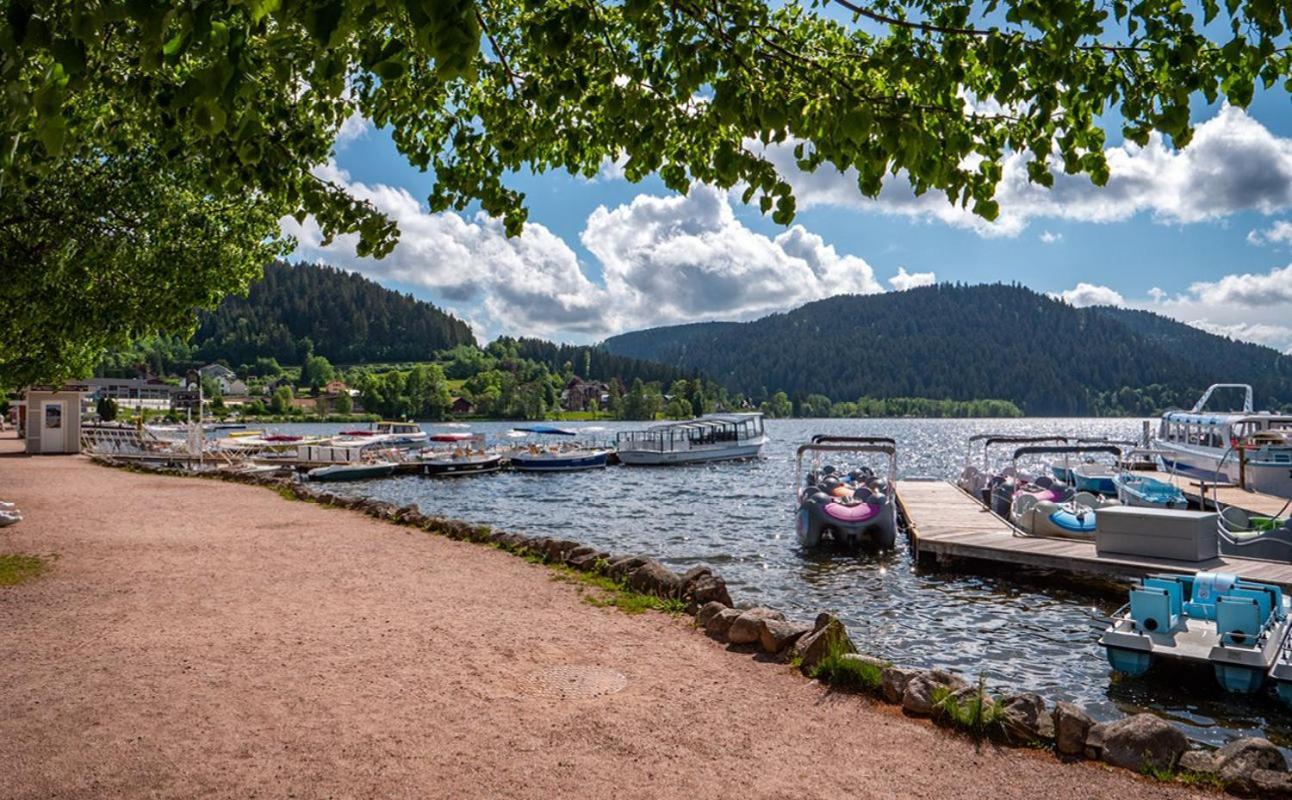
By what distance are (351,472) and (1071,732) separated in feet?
146

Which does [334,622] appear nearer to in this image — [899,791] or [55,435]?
[899,791]

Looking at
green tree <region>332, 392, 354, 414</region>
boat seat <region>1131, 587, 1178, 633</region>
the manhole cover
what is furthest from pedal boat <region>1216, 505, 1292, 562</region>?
green tree <region>332, 392, 354, 414</region>

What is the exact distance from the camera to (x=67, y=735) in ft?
20.5

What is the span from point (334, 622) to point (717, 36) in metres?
8.54

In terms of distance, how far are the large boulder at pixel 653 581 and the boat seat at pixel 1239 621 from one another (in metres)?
6.78

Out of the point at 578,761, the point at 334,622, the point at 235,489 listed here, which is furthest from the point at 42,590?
the point at 235,489

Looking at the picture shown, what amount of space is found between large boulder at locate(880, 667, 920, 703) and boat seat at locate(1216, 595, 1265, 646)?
4697 millimetres

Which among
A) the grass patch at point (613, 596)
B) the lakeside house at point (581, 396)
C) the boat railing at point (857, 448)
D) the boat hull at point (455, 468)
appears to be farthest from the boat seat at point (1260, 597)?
the lakeside house at point (581, 396)

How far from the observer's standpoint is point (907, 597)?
16.4 metres

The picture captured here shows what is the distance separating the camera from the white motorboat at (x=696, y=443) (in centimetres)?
5850

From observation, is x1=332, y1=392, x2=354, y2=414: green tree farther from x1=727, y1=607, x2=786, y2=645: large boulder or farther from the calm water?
x1=727, y1=607, x2=786, y2=645: large boulder

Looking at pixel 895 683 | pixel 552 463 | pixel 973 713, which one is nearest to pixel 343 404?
pixel 552 463

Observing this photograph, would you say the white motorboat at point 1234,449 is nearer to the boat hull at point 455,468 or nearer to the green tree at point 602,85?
the green tree at point 602,85

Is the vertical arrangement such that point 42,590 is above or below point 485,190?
below
